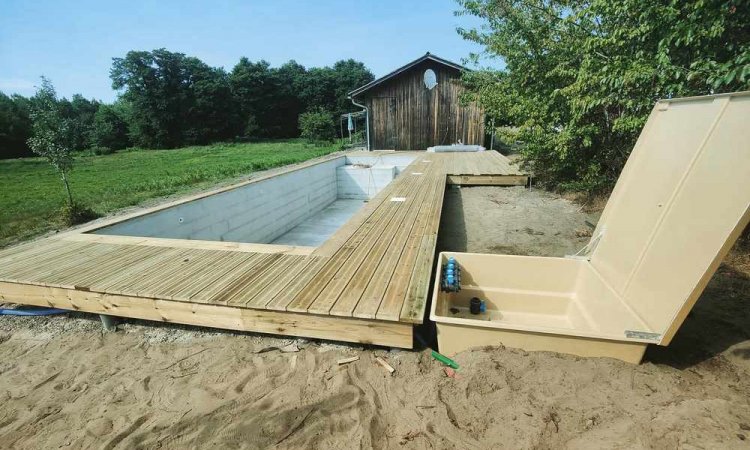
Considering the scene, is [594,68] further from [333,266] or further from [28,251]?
[28,251]

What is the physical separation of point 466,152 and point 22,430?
13.0 m

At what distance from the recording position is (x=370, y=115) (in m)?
14.5

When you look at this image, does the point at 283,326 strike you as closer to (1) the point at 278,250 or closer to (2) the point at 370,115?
(1) the point at 278,250

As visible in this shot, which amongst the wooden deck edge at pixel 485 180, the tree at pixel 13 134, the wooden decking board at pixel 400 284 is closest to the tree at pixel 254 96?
the tree at pixel 13 134

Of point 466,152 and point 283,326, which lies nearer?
point 283,326

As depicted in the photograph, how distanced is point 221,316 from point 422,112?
13.1 meters

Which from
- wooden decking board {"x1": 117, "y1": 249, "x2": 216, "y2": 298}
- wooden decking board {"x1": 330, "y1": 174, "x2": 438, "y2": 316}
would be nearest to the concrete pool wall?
wooden decking board {"x1": 117, "y1": 249, "x2": 216, "y2": 298}

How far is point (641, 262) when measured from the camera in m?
2.26

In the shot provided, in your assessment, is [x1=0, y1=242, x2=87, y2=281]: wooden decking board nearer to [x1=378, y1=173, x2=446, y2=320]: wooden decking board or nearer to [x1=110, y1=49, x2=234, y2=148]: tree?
[x1=378, y1=173, x2=446, y2=320]: wooden decking board

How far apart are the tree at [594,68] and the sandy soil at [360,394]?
2.32 m

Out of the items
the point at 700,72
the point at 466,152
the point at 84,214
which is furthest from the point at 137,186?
the point at 700,72

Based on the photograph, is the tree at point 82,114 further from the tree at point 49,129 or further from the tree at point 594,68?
the tree at point 594,68

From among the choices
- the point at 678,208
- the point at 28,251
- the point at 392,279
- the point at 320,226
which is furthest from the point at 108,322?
the point at 320,226

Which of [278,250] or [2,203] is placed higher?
[278,250]
